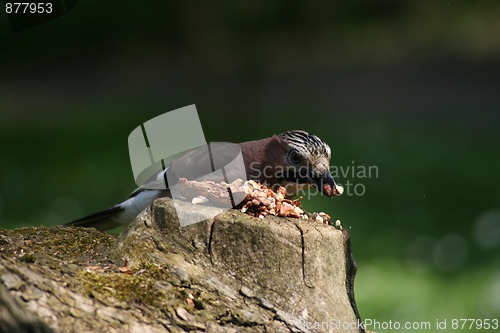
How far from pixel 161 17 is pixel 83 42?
1.40m

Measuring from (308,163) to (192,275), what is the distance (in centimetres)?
178

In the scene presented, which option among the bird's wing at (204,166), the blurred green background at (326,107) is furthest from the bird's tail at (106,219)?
the blurred green background at (326,107)

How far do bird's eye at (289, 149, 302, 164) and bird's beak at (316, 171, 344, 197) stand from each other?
0.17 m

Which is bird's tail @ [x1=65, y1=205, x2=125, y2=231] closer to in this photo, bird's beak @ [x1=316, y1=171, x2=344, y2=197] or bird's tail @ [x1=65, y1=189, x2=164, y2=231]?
bird's tail @ [x1=65, y1=189, x2=164, y2=231]

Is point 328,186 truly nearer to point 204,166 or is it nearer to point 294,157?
point 294,157

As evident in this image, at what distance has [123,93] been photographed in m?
12.0

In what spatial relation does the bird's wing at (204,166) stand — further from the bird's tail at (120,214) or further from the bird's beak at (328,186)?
the bird's beak at (328,186)

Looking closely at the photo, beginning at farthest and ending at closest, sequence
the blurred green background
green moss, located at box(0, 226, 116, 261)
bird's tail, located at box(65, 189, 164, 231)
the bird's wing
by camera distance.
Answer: the blurred green background
bird's tail, located at box(65, 189, 164, 231)
the bird's wing
green moss, located at box(0, 226, 116, 261)

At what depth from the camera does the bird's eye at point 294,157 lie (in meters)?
4.51

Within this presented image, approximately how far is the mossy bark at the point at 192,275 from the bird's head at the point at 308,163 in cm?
119

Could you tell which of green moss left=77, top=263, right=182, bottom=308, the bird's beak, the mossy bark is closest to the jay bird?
the bird's beak

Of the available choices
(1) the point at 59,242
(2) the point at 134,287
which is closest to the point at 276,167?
(1) the point at 59,242

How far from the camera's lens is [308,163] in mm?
4473

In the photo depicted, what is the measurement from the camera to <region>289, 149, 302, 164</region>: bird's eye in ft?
14.8
